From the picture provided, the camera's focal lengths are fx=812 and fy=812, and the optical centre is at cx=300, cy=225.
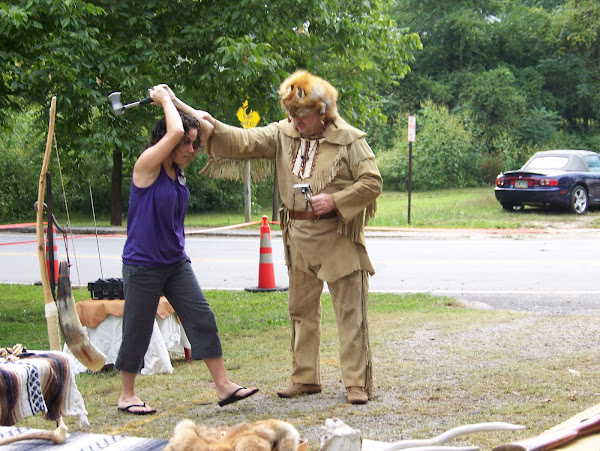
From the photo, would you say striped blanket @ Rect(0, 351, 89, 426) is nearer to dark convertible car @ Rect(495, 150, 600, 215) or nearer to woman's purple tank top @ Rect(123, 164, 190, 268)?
woman's purple tank top @ Rect(123, 164, 190, 268)

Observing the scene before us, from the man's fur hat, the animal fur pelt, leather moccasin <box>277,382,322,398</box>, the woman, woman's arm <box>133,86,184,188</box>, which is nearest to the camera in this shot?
the animal fur pelt

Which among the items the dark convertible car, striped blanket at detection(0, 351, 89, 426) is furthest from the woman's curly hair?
the dark convertible car

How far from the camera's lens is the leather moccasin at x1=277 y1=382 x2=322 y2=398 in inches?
211

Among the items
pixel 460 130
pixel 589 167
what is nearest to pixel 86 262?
pixel 589 167

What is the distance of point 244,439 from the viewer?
300cm

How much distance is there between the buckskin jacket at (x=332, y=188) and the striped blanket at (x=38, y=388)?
1.76 meters

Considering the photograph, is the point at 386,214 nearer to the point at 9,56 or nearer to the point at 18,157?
the point at 18,157

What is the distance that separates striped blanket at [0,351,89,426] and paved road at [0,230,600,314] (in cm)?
359

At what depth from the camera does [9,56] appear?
7.09 meters

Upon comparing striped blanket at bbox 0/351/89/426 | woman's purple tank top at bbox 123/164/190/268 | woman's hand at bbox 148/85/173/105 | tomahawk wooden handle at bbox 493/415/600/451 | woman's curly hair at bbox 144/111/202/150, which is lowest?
striped blanket at bbox 0/351/89/426

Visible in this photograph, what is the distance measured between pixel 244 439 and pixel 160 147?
2.30m

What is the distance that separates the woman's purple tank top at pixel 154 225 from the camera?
194 inches

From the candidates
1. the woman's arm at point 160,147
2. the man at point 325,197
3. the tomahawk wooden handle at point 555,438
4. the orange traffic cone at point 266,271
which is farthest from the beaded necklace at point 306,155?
the orange traffic cone at point 266,271

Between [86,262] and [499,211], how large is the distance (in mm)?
12018
